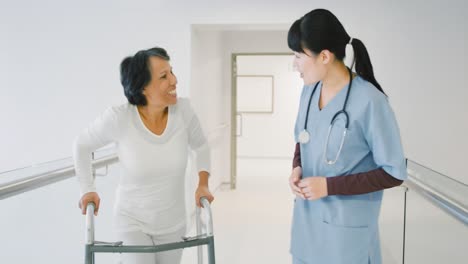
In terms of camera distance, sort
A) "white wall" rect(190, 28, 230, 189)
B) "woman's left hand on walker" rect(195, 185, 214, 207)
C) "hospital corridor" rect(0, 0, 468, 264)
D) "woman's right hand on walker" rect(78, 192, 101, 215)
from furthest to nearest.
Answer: "white wall" rect(190, 28, 230, 189) → "woman's left hand on walker" rect(195, 185, 214, 207) → "woman's right hand on walker" rect(78, 192, 101, 215) → "hospital corridor" rect(0, 0, 468, 264)

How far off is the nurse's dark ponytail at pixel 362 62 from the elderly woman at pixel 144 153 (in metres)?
0.71

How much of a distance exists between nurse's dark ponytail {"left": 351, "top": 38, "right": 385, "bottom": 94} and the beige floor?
248 cm

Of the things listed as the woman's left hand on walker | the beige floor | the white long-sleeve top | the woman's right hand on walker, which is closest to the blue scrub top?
the woman's left hand on walker

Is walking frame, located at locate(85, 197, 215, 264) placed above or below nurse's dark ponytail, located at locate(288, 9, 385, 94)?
below

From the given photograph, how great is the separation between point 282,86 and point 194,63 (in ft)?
18.1

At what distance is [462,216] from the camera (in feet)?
4.25

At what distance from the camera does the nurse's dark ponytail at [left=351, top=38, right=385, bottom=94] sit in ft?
4.28

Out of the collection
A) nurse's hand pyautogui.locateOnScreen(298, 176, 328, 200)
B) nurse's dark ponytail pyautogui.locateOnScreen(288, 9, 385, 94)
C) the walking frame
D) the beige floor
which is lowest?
the beige floor

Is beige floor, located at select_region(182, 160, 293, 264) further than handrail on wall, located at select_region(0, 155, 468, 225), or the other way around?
beige floor, located at select_region(182, 160, 293, 264)

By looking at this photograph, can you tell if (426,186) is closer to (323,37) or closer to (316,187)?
(316,187)

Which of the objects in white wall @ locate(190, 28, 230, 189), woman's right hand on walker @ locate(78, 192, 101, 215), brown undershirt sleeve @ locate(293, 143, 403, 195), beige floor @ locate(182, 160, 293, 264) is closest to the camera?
brown undershirt sleeve @ locate(293, 143, 403, 195)

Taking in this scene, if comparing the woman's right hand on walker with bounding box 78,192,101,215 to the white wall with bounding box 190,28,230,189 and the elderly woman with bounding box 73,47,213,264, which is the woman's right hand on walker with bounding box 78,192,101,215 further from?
the white wall with bounding box 190,28,230,189

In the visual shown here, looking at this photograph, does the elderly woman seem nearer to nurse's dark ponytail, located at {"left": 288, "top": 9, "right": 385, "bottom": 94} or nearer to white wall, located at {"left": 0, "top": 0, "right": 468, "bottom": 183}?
nurse's dark ponytail, located at {"left": 288, "top": 9, "right": 385, "bottom": 94}

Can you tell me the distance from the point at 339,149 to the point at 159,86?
734 mm
